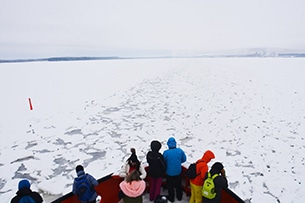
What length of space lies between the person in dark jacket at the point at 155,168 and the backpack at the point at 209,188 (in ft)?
2.96

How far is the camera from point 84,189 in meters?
3.71

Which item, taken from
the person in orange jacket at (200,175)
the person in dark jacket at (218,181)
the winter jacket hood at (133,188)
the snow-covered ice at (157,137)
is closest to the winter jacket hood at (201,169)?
the person in orange jacket at (200,175)

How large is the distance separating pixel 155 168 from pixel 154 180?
30 centimetres

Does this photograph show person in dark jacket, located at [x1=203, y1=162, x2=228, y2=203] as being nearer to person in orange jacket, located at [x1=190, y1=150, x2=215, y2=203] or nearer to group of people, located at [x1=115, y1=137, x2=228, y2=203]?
group of people, located at [x1=115, y1=137, x2=228, y2=203]

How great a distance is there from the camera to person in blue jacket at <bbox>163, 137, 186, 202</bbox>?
14.4 ft

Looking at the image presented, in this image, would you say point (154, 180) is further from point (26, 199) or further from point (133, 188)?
point (26, 199)

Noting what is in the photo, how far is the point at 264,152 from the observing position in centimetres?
695

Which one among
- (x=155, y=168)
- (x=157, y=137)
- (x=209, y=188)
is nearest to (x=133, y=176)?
(x=155, y=168)

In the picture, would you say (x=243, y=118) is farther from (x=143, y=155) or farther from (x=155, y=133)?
(x=143, y=155)

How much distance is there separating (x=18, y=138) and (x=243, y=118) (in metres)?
9.36

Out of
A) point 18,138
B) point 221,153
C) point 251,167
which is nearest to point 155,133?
point 221,153

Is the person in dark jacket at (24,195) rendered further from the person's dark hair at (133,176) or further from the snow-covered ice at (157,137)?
the snow-covered ice at (157,137)

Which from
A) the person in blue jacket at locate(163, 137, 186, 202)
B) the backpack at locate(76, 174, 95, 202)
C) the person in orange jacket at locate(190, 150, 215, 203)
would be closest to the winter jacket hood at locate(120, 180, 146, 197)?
the backpack at locate(76, 174, 95, 202)

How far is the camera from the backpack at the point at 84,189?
3.69 metres
